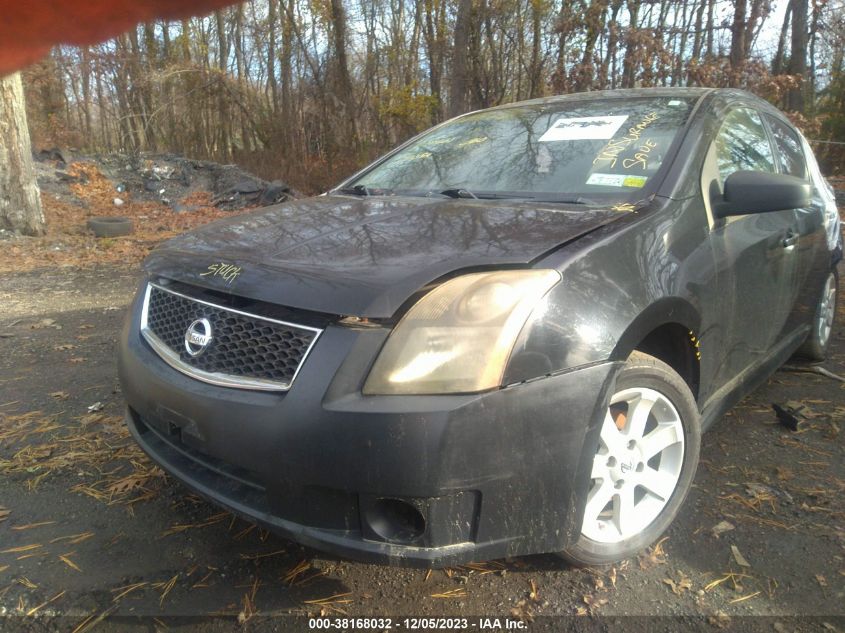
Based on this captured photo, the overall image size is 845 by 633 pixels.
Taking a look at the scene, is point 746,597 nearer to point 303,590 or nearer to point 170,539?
point 303,590

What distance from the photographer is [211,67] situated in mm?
19484

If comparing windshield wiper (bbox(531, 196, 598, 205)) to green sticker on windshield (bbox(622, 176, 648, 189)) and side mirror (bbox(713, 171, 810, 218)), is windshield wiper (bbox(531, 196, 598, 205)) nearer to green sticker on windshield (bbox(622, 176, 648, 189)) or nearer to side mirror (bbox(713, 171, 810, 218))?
green sticker on windshield (bbox(622, 176, 648, 189))

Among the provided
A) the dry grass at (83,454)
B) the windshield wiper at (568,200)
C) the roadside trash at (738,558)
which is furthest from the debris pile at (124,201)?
the roadside trash at (738,558)

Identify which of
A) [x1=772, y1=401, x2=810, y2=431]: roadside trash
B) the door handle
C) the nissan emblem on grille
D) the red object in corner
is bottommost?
[x1=772, y1=401, x2=810, y2=431]: roadside trash

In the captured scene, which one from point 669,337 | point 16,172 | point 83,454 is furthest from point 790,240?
point 16,172

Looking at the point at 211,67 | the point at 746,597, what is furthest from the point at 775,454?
the point at 211,67

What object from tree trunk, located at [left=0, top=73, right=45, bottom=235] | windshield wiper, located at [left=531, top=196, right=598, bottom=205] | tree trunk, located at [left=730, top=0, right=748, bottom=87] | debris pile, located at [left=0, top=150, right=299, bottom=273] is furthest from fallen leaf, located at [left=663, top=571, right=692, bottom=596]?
tree trunk, located at [left=730, top=0, right=748, bottom=87]

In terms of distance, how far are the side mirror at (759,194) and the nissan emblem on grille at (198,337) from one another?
6.23 feet

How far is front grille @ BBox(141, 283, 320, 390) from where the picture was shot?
1718 mm

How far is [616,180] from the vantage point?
249cm

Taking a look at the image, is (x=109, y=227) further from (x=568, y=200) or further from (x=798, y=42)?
(x=798, y=42)

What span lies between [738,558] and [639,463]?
48 centimetres

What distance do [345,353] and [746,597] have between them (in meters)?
1.46

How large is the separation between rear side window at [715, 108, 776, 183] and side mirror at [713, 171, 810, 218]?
0.17 meters
